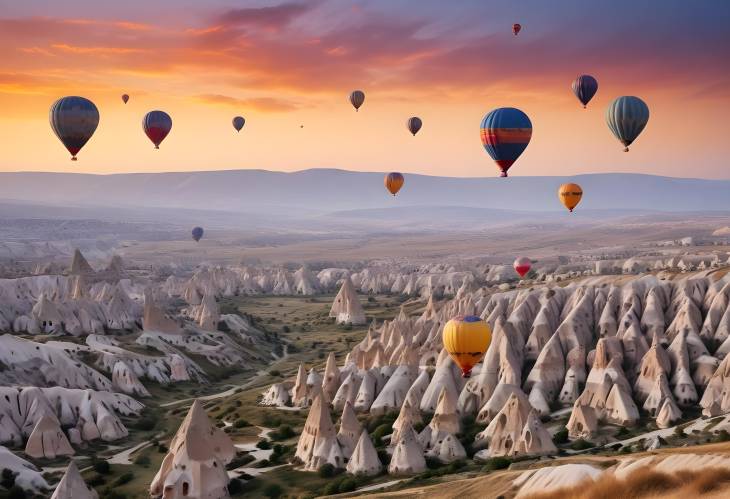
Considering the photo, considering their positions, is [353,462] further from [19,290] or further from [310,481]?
[19,290]

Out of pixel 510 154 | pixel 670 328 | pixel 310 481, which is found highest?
pixel 510 154

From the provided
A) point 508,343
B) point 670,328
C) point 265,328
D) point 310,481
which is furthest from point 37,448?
point 265,328

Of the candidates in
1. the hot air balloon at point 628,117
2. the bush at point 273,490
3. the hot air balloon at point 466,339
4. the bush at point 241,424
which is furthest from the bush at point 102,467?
the hot air balloon at point 628,117

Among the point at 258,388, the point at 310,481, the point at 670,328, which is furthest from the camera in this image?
the point at 258,388

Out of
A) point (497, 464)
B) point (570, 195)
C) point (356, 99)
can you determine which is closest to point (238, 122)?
point (356, 99)

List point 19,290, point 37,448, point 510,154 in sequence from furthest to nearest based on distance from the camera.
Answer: point 19,290 < point 510,154 < point 37,448

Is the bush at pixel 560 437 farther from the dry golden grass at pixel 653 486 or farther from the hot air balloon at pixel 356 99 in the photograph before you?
the hot air balloon at pixel 356 99

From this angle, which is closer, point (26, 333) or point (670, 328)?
point (670, 328)
